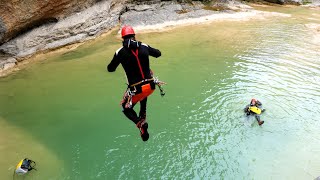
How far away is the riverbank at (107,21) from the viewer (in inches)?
586

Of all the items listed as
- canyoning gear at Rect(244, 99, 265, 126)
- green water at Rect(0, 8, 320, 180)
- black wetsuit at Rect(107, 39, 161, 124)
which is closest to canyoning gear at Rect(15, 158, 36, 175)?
green water at Rect(0, 8, 320, 180)

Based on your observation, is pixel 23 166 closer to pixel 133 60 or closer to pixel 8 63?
pixel 133 60

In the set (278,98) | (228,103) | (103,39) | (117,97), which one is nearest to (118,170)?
(117,97)

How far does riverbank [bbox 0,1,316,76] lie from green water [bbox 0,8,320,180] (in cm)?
142

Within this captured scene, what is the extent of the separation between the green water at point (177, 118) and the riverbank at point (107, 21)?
1417mm

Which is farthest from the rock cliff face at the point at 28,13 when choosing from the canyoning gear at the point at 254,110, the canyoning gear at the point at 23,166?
the canyoning gear at the point at 254,110

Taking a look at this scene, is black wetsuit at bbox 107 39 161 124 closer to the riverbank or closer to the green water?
the green water

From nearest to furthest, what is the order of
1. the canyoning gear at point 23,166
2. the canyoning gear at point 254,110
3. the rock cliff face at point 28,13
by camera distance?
the canyoning gear at point 23,166 → the canyoning gear at point 254,110 → the rock cliff face at point 28,13

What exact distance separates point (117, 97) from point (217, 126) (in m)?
3.70

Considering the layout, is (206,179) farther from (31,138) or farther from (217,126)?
(31,138)

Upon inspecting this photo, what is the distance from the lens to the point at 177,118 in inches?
376

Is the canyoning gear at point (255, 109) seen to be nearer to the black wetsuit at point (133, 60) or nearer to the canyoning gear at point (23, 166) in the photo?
the black wetsuit at point (133, 60)

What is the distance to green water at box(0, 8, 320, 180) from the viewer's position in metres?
7.72

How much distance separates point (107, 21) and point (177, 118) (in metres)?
10.6
